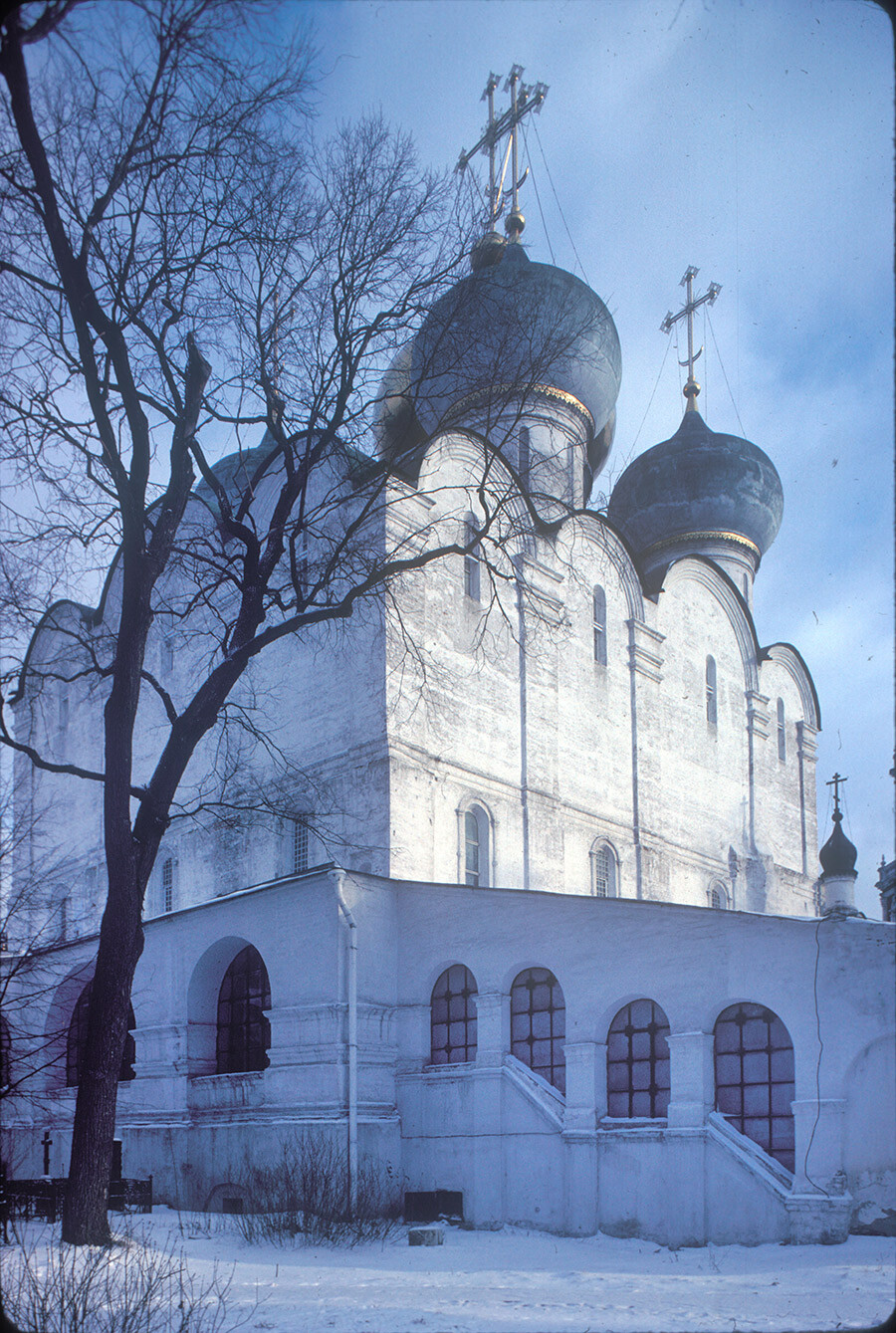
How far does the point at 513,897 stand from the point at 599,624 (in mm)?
8784

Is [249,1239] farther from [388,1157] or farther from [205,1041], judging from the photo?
[205,1041]

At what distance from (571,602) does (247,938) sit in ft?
28.2

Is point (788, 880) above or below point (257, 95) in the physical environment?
below

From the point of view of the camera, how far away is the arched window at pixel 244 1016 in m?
15.2

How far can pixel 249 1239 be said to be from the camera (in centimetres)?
1031

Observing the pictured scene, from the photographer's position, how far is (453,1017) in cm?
1395

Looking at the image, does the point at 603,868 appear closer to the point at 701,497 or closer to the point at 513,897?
the point at 513,897

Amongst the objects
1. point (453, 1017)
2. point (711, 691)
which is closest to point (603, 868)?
point (711, 691)

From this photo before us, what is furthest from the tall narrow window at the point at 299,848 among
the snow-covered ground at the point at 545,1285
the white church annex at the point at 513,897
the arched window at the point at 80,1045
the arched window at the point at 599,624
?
the snow-covered ground at the point at 545,1285

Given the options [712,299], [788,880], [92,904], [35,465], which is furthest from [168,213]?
[712,299]

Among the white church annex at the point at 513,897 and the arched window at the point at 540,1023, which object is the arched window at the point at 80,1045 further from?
the arched window at the point at 540,1023

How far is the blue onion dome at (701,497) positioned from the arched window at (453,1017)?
53.1ft

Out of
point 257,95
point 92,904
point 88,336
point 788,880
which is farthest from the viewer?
point 788,880

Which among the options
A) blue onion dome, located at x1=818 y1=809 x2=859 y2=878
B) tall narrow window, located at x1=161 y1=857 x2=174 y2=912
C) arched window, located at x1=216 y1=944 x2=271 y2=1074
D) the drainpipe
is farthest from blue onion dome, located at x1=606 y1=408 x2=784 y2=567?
the drainpipe
